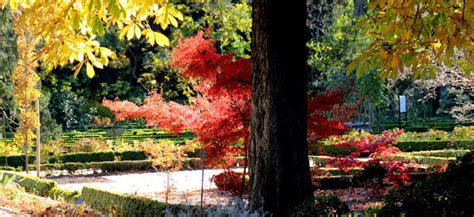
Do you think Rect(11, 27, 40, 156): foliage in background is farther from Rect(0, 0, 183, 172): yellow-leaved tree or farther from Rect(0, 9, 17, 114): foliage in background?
Rect(0, 0, 183, 172): yellow-leaved tree

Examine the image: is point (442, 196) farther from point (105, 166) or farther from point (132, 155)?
point (132, 155)

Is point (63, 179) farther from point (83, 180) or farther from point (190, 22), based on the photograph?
point (190, 22)

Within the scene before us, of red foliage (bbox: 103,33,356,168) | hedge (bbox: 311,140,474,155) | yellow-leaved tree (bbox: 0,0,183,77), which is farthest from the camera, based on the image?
hedge (bbox: 311,140,474,155)

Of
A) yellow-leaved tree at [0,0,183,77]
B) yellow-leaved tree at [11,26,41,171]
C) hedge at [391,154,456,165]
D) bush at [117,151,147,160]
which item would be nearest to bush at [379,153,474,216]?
yellow-leaved tree at [0,0,183,77]

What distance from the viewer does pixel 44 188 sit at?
10.8m

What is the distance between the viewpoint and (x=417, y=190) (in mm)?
4840

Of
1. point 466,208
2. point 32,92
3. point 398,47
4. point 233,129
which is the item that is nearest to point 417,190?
point 466,208

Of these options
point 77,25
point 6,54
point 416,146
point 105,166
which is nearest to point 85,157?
point 105,166

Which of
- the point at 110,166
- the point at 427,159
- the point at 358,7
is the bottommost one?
the point at 110,166

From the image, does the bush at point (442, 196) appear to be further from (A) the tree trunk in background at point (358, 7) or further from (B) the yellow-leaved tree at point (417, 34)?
Result: (A) the tree trunk in background at point (358, 7)

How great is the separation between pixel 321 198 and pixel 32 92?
8.97 m

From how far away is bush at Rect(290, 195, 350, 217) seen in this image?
5.38 m

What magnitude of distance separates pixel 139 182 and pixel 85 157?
155 inches

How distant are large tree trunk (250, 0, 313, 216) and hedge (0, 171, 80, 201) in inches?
168
